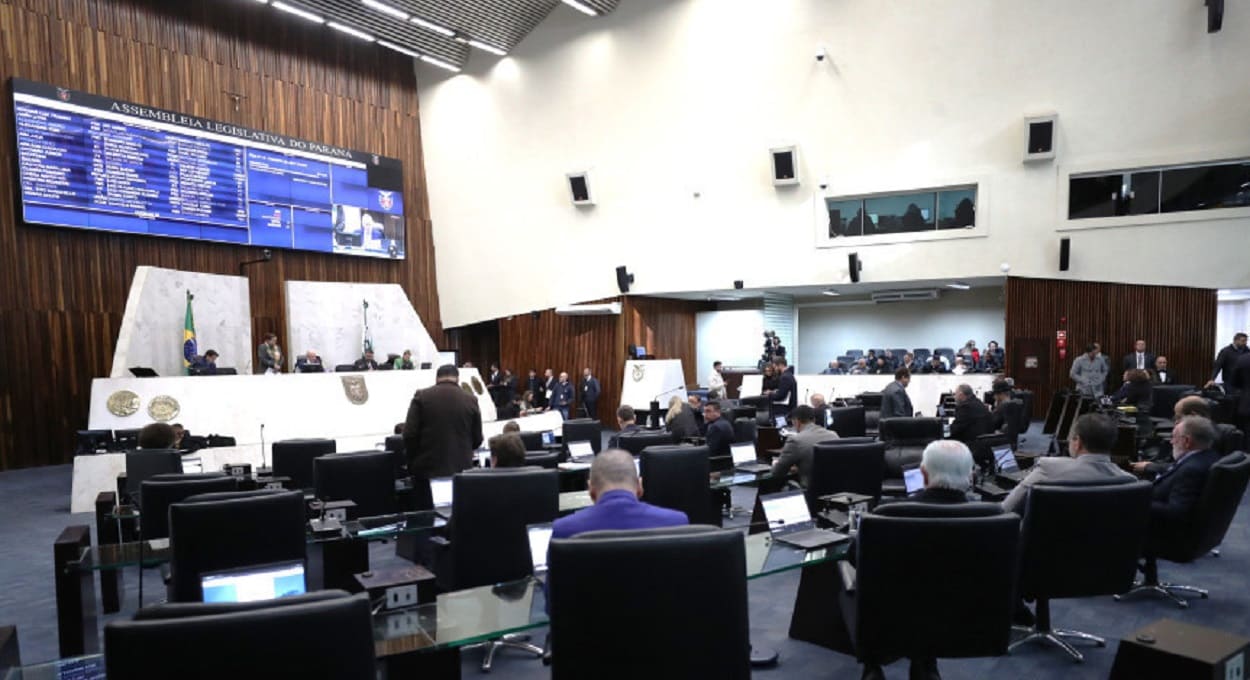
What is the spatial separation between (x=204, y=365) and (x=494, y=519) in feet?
30.4

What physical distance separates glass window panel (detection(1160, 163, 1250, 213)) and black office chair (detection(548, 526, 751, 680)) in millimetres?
12787

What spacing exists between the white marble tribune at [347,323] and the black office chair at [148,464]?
9313 millimetres

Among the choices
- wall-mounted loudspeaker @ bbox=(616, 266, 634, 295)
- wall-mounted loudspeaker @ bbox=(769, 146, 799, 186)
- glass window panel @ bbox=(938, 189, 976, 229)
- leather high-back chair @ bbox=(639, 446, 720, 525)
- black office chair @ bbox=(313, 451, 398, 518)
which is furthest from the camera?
wall-mounted loudspeaker @ bbox=(616, 266, 634, 295)

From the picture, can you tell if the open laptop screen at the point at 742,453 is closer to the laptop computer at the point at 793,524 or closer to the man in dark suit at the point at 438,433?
the man in dark suit at the point at 438,433

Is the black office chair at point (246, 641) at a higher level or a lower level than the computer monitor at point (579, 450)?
higher

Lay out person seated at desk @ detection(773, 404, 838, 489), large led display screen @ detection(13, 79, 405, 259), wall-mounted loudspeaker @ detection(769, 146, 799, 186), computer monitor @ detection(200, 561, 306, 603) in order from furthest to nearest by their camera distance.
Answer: wall-mounted loudspeaker @ detection(769, 146, 799, 186), large led display screen @ detection(13, 79, 405, 259), person seated at desk @ detection(773, 404, 838, 489), computer monitor @ detection(200, 561, 306, 603)

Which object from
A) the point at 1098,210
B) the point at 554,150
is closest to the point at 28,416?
the point at 554,150

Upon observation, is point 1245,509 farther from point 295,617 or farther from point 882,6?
point 882,6

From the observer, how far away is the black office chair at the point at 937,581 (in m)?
2.44

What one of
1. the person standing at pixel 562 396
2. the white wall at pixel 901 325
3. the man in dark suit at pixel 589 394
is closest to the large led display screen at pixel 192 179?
the person standing at pixel 562 396

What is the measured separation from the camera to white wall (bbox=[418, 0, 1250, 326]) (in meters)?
11.2

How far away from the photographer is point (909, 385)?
12.2 m

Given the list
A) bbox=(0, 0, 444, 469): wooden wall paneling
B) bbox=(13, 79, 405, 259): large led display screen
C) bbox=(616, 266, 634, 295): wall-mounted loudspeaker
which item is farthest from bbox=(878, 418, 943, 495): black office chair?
bbox=(13, 79, 405, 259): large led display screen

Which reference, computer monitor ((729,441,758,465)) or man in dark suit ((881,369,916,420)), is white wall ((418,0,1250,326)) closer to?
man in dark suit ((881,369,916,420))
